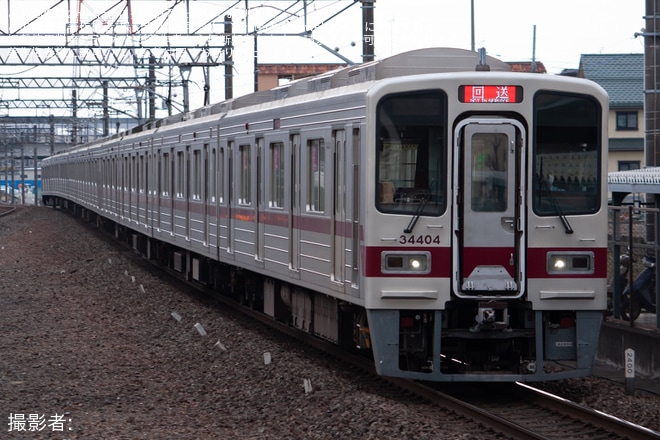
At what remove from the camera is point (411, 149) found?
8852 mm

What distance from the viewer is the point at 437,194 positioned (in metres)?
8.82

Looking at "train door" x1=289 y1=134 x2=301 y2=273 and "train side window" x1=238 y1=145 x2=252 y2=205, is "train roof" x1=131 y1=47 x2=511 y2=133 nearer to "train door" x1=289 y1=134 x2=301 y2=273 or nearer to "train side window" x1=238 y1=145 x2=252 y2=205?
"train door" x1=289 y1=134 x2=301 y2=273

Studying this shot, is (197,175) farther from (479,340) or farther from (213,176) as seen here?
(479,340)

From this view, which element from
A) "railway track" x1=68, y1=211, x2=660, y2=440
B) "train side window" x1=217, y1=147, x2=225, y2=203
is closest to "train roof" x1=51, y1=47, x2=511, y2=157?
"railway track" x1=68, y1=211, x2=660, y2=440

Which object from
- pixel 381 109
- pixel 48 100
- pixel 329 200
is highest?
pixel 48 100

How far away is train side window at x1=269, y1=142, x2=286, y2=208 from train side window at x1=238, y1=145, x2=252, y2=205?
110 cm

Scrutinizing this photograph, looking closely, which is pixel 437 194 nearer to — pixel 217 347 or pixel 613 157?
pixel 217 347

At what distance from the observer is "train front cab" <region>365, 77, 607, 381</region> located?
879cm

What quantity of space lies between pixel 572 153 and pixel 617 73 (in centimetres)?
4615

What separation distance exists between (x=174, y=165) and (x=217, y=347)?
7.50 metres

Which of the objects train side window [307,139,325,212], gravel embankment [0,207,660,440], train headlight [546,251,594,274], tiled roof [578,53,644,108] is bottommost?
gravel embankment [0,207,660,440]

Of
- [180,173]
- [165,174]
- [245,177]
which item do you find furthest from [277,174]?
[165,174]

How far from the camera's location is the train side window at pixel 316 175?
34.0 feet

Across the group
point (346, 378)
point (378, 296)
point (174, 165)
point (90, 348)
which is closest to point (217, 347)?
point (90, 348)
